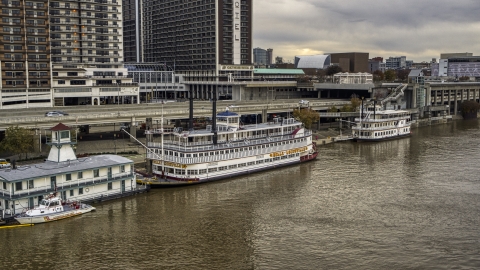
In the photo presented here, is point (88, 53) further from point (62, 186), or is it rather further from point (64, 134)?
point (62, 186)

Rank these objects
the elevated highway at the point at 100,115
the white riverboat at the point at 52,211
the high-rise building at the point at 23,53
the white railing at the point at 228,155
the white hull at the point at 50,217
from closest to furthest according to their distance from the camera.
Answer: the white hull at the point at 50,217 < the white riverboat at the point at 52,211 < the white railing at the point at 228,155 < the elevated highway at the point at 100,115 < the high-rise building at the point at 23,53

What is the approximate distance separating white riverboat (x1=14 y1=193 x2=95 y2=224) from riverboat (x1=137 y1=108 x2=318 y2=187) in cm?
797

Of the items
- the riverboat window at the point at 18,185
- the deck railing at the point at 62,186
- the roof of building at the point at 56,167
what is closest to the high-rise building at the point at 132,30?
the roof of building at the point at 56,167

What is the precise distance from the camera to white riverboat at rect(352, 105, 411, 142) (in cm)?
7350

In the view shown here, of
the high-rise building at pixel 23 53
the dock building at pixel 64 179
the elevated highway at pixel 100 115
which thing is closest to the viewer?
the dock building at pixel 64 179

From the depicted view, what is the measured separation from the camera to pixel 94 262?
2741cm

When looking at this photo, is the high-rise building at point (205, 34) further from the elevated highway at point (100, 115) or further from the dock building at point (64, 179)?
the dock building at point (64, 179)

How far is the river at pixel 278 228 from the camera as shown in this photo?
90.8 feet

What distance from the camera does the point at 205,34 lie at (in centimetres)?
12912

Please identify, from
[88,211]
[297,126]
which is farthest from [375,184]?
[88,211]

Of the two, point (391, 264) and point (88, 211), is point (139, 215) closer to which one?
point (88, 211)

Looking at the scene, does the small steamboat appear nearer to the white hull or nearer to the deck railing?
the deck railing

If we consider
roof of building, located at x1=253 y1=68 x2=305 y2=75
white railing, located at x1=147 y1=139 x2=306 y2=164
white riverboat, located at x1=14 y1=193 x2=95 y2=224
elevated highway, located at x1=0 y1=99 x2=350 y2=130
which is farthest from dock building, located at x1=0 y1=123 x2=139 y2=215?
roof of building, located at x1=253 y1=68 x2=305 y2=75

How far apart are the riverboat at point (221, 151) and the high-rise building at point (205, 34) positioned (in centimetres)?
7403
